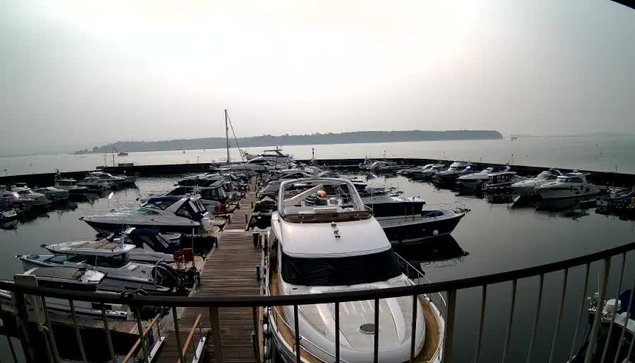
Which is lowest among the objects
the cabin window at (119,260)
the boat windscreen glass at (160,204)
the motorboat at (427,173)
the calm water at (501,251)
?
the calm water at (501,251)

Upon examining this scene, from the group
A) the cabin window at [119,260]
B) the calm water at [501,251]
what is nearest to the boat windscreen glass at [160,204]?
the calm water at [501,251]

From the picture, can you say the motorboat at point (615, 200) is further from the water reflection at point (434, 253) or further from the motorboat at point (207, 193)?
the motorboat at point (207, 193)

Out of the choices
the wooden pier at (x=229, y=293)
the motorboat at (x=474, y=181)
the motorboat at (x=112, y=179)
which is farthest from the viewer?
the motorboat at (x=112, y=179)

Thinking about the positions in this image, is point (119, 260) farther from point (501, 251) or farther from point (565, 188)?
point (565, 188)

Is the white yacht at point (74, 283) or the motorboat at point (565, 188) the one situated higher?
the white yacht at point (74, 283)

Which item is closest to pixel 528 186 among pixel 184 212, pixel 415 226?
pixel 415 226

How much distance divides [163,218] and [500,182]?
115 feet

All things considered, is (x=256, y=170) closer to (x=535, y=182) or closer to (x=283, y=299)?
(x=535, y=182)

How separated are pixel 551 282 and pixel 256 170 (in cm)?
3704

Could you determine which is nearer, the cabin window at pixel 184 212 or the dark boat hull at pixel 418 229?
the dark boat hull at pixel 418 229

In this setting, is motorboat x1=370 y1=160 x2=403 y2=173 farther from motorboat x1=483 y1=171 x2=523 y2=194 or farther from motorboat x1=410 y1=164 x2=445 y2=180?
motorboat x1=483 y1=171 x2=523 y2=194

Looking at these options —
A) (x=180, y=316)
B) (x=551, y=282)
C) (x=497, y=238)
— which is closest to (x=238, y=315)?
(x=180, y=316)

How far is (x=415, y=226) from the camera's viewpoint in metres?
18.3

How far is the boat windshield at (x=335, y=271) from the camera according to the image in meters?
6.32
